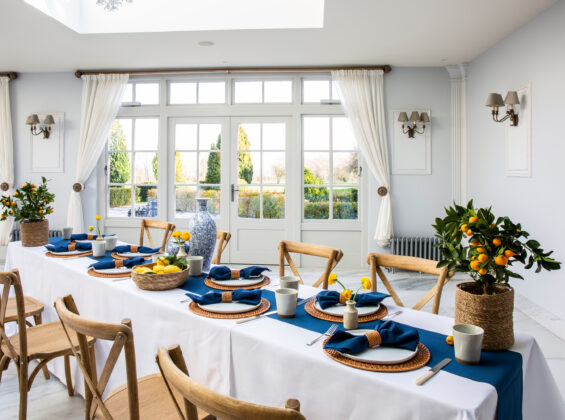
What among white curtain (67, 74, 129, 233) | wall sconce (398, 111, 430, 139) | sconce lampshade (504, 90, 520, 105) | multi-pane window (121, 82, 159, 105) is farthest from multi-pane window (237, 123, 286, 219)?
sconce lampshade (504, 90, 520, 105)

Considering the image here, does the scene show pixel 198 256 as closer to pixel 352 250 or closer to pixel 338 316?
pixel 338 316

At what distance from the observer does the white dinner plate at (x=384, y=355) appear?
1222mm

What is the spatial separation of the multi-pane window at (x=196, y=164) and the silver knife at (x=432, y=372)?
5.09 meters

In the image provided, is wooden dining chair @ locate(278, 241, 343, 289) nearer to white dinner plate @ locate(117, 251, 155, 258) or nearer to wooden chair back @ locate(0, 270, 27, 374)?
white dinner plate @ locate(117, 251, 155, 258)

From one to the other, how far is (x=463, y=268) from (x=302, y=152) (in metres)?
4.68

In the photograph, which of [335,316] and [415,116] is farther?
[415,116]

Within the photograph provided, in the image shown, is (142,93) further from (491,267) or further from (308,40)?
(491,267)

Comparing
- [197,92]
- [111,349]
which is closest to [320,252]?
[111,349]

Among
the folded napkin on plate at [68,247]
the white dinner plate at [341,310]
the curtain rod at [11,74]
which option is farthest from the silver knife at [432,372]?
the curtain rod at [11,74]

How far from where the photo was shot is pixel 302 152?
596cm

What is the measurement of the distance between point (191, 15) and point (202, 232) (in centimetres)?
310

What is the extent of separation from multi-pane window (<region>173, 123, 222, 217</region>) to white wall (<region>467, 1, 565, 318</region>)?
11.8ft

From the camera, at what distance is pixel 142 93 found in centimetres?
623

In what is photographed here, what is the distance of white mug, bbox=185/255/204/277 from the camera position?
7.56 ft
